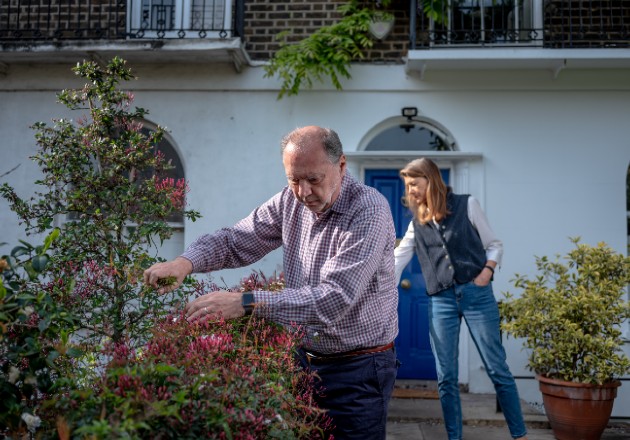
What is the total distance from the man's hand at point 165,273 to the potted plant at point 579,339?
14.3 feet

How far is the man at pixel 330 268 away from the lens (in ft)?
7.40

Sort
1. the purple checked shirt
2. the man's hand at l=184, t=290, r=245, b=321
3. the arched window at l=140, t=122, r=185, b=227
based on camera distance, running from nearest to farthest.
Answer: the man's hand at l=184, t=290, r=245, b=321
the purple checked shirt
the arched window at l=140, t=122, r=185, b=227

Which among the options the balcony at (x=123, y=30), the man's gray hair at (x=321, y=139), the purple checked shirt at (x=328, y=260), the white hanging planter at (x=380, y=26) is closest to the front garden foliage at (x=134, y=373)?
the purple checked shirt at (x=328, y=260)

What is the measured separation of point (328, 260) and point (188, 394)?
93 centimetres

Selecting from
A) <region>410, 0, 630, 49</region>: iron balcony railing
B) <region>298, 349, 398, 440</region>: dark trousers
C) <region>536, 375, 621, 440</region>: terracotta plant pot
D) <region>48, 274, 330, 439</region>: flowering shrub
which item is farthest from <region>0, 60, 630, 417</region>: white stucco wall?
<region>48, 274, 330, 439</region>: flowering shrub

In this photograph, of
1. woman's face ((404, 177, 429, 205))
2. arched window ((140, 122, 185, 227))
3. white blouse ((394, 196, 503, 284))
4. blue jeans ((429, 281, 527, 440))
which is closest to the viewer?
blue jeans ((429, 281, 527, 440))

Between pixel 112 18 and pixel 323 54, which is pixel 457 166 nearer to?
pixel 323 54

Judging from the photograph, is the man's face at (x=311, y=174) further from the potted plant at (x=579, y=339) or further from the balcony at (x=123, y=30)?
the balcony at (x=123, y=30)

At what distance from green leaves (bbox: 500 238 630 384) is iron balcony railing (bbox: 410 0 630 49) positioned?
2.67 meters

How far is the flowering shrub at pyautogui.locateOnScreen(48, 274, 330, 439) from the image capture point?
1535 millimetres

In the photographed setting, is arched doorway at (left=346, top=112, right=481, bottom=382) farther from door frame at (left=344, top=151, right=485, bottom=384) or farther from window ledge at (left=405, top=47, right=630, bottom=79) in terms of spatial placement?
window ledge at (left=405, top=47, right=630, bottom=79)

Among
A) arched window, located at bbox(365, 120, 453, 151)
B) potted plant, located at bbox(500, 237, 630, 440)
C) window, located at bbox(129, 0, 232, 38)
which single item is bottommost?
potted plant, located at bbox(500, 237, 630, 440)

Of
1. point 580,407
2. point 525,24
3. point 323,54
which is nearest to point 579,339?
point 580,407

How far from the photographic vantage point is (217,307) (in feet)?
6.91
